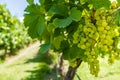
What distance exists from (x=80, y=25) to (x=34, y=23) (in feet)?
0.86

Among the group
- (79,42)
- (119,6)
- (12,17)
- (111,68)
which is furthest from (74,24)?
(12,17)

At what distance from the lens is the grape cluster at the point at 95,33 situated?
1952 mm

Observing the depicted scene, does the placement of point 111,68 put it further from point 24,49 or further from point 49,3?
point 24,49

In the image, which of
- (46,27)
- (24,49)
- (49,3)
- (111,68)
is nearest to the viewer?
(49,3)

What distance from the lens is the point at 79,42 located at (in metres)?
2.05

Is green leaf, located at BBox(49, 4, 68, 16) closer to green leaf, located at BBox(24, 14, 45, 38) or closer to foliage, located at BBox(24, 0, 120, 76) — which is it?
foliage, located at BBox(24, 0, 120, 76)

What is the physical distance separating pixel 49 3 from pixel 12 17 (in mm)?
17746

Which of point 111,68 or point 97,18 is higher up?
point 97,18

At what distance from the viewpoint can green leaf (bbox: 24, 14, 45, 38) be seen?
6.74 ft

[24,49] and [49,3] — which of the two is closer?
[49,3]

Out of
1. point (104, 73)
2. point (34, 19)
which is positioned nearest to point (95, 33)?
point (34, 19)

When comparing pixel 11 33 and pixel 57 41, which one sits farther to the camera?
pixel 11 33

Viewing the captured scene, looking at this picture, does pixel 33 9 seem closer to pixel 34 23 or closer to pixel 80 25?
pixel 34 23

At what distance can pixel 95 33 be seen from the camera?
197 cm
